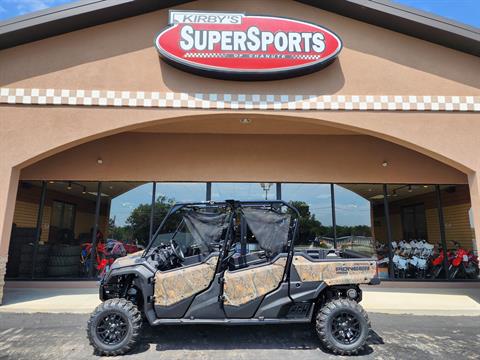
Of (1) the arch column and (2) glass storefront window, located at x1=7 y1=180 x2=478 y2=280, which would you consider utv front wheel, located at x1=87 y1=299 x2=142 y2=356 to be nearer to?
(2) glass storefront window, located at x1=7 y1=180 x2=478 y2=280

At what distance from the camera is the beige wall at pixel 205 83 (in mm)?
6641

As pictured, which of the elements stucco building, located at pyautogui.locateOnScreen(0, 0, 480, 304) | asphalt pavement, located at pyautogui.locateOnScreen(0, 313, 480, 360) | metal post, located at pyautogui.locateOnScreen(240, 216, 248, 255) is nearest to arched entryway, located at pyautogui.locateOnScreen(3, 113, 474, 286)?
stucco building, located at pyautogui.locateOnScreen(0, 0, 480, 304)

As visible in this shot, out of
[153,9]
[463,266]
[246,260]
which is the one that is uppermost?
[153,9]

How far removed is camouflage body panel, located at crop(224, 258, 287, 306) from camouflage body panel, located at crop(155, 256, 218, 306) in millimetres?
292

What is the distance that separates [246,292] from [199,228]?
3.74ft

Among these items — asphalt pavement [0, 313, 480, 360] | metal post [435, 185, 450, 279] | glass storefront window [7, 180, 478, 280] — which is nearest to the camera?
asphalt pavement [0, 313, 480, 360]

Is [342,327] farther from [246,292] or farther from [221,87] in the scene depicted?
[221,87]

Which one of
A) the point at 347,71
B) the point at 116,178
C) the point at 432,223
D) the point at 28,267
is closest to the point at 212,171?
the point at 116,178

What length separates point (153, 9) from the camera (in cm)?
732

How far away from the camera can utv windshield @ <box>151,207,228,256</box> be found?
469cm

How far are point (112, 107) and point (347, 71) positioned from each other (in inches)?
200

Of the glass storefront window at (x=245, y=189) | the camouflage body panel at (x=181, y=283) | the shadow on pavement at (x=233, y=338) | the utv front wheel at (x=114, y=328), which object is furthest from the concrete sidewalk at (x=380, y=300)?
the glass storefront window at (x=245, y=189)

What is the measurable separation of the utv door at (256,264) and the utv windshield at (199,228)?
307mm

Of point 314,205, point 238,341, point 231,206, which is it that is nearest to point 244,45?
point 231,206
